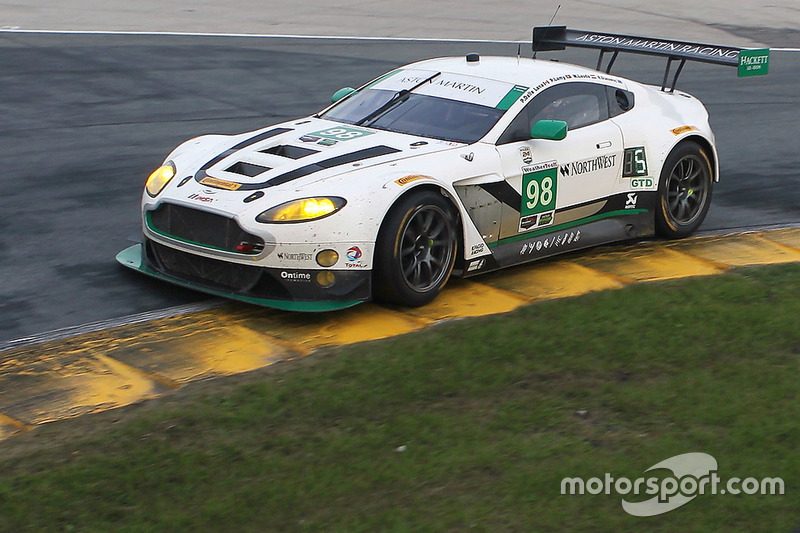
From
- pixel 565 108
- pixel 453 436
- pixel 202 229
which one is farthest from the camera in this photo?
pixel 565 108

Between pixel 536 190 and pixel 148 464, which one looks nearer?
pixel 148 464

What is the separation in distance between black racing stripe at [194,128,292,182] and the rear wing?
265 centimetres

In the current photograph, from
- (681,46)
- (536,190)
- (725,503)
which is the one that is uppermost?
(681,46)

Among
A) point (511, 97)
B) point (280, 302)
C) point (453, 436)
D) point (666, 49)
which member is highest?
point (666, 49)

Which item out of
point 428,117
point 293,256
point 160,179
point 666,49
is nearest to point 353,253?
point 293,256

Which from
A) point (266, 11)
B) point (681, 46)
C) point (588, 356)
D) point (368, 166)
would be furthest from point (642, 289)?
point (266, 11)

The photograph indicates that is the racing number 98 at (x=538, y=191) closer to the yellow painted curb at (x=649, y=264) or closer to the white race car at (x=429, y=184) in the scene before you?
the white race car at (x=429, y=184)

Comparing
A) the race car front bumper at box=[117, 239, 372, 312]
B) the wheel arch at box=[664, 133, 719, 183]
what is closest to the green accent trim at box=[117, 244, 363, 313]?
the race car front bumper at box=[117, 239, 372, 312]

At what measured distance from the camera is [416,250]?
7.26 meters

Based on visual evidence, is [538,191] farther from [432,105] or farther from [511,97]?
[432,105]

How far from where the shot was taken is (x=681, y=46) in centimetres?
954

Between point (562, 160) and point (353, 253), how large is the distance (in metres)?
1.91

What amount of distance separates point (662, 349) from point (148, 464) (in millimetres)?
2970

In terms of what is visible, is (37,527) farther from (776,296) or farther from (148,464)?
(776,296)
